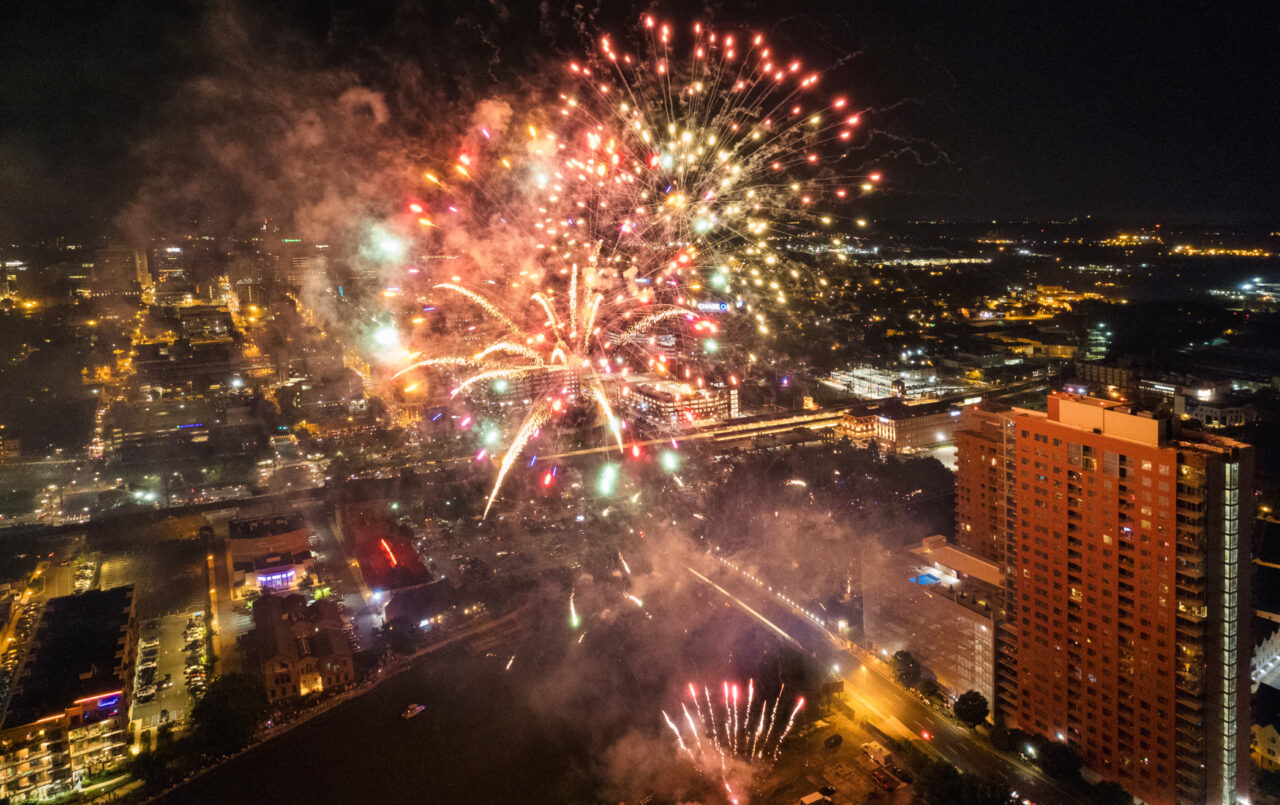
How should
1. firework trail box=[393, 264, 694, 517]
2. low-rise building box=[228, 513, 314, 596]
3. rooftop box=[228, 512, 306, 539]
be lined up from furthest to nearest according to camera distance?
1. rooftop box=[228, 512, 306, 539]
2. low-rise building box=[228, 513, 314, 596]
3. firework trail box=[393, 264, 694, 517]

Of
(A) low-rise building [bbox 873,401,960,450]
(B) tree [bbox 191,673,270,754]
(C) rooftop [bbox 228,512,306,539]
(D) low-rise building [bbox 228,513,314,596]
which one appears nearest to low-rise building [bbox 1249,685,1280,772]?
(A) low-rise building [bbox 873,401,960,450]

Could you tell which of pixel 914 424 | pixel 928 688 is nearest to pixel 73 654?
pixel 928 688

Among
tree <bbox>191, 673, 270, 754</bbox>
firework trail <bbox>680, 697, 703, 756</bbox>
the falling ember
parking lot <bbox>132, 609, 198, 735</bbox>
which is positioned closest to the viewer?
the falling ember

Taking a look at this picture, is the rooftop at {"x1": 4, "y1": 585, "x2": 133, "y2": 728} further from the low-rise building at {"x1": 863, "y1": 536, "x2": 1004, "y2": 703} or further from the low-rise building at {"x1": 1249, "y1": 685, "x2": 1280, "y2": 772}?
the low-rise building at {"x1": 1249, "y1": 685, "x2": 1280, "y2": 772}

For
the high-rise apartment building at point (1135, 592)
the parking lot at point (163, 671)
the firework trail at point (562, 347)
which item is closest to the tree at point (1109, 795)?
the high-rise apartment building at point (1135, 592)

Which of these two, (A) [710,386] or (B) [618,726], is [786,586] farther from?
(A) [710,386]

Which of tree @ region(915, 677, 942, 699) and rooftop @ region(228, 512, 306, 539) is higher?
rooftop @ region(228, 512, 306, 539)

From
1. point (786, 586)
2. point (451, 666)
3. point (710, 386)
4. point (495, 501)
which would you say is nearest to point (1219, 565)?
point (786, 586)
